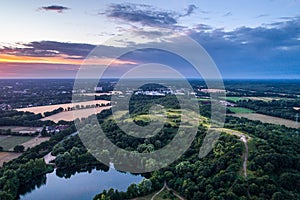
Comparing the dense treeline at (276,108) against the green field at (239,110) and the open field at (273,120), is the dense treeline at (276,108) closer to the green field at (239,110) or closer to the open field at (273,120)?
the green field at (239,110)

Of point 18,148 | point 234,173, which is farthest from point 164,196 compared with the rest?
point 18,148

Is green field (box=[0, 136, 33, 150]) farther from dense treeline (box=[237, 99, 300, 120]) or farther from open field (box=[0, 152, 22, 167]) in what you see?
dense treeline (box=[237, 99, 300, 120])

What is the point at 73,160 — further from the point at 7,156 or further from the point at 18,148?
the point at 18,148

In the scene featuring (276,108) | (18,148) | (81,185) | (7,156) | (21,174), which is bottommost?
(81,185)

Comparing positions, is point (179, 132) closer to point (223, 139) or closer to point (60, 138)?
point (223, 139)

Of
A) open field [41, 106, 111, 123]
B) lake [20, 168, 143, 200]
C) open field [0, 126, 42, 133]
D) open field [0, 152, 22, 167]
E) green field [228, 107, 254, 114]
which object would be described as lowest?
lake [20, 168, 143, 200]

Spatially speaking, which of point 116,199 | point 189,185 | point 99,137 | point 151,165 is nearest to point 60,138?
point 99,137

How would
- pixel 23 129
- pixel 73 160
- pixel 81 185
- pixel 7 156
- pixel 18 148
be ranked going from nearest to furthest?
1. pixel 81 185
2. pixel 73 160
3. pixel 7 156
4. pixel 18 148
5. pixel 23 129

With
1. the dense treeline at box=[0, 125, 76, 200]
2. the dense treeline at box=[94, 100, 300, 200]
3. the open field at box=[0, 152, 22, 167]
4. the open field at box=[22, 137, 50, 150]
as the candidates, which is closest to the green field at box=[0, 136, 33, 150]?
the open field at box=[22, 137, 50, 150]
